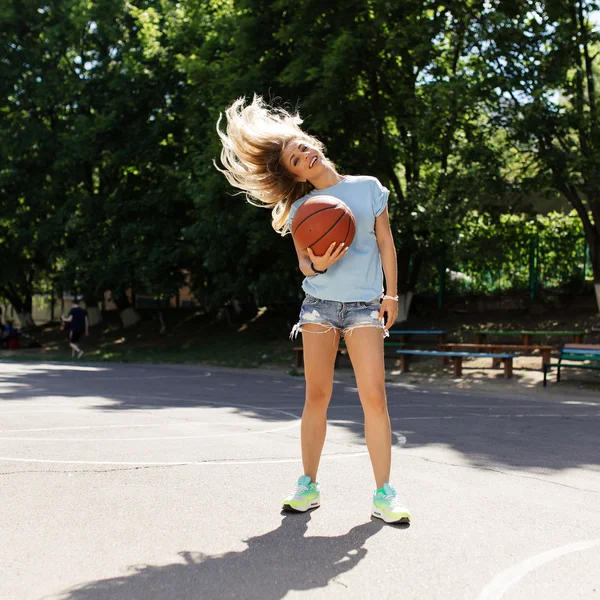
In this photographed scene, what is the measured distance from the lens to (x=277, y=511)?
4.97m

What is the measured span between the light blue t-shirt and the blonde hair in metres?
0.23

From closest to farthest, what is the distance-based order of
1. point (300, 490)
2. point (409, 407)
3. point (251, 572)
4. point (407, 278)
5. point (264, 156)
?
point (251, 572) < point (300, 490) < point (264, 156) < point (409, 407) < point (407, 278)

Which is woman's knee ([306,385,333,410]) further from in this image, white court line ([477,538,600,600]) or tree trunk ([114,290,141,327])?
tree trunk ([114,290,141,327])

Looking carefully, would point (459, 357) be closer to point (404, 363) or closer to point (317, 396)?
point (404, 363)

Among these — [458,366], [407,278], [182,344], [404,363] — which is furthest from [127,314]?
[458,366]

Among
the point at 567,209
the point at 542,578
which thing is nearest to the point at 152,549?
the point at 542,578

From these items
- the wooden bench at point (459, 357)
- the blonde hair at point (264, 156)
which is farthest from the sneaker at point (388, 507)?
the wooden bench at point (459, 357)

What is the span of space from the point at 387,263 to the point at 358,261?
6.6 inches

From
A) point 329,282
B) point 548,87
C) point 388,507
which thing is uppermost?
point 548,87

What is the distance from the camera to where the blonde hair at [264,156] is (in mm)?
5133

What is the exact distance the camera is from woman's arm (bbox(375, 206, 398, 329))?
4.86 metres

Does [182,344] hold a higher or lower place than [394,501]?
lower

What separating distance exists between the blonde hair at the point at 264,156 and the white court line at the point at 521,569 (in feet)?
7.83

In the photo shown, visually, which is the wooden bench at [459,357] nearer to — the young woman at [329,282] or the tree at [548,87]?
the tree at [548,87]
